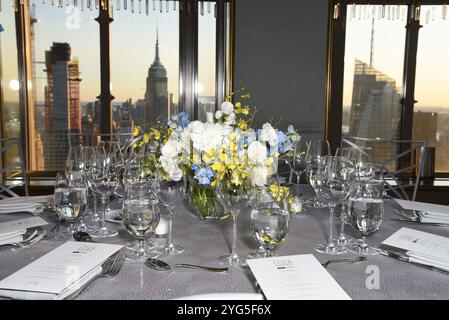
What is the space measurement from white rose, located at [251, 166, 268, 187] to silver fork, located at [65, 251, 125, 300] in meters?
0.37

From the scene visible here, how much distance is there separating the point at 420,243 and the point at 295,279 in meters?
0.45

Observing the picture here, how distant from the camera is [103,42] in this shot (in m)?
3.78

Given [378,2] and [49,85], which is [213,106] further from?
[378,2]

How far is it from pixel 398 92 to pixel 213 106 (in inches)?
64.6

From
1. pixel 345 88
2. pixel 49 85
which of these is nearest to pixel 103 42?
pixel 49 85

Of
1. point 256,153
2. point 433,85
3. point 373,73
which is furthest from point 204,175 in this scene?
point 433,85

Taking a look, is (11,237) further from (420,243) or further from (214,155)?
(420,243)

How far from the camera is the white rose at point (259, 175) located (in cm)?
116

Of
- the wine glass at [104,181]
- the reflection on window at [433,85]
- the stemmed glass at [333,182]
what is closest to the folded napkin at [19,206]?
the wine glass at [104,181]

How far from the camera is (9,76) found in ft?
12.5

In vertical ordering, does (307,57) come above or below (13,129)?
above

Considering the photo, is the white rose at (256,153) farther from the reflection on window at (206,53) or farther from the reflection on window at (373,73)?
the reflection on window at (373,73)

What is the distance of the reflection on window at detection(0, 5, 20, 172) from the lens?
12.2 ft

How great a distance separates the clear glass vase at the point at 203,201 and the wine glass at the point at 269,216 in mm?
326
